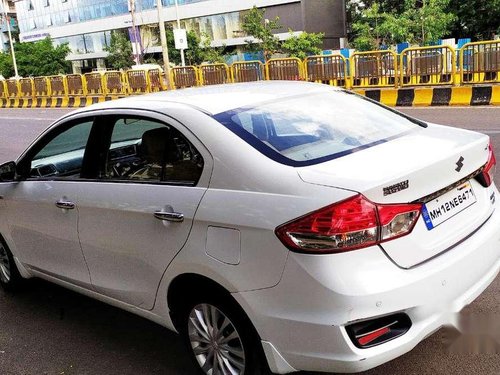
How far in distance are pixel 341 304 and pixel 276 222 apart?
42 cm

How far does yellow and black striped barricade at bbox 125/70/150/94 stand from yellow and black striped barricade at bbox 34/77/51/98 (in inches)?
247

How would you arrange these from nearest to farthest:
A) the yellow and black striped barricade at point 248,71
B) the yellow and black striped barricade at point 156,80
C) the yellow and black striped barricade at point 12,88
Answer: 1. the yellow and black striped barricade at point 248,71
2. the yellow and black striped barricade at point 156,80
3. the yellow and black striped barricade at point 12,88

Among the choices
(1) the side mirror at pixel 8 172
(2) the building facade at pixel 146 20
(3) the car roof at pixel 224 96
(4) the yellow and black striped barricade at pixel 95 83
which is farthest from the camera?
(2) the building facade at pixel 146 20

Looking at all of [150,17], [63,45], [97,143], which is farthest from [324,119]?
[63,45]

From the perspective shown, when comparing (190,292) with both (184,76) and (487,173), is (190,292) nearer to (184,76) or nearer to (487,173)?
(487,173)

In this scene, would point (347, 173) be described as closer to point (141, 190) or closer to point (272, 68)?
point (141, 190)

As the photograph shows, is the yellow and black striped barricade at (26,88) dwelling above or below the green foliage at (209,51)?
below

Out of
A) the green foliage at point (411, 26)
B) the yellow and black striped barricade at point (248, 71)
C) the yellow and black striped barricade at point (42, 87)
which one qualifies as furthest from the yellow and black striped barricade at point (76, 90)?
the green foliage at point (411, 26)

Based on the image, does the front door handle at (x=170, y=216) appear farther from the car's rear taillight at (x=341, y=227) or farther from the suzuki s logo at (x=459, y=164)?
the suzuki s logo at (x=459, y=164)

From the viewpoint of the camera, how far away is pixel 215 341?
276 centimetres

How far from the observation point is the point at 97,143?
3424 mm

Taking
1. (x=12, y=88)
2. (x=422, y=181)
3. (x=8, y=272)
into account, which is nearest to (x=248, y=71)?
(x=8, y=272)

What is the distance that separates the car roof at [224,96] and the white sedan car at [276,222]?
0.02 metres

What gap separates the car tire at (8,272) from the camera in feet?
14.2
